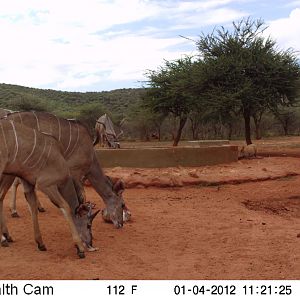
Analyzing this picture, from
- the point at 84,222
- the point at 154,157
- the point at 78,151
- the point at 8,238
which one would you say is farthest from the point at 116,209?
the point at 154,157

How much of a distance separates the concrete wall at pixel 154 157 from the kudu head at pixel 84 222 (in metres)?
7.13

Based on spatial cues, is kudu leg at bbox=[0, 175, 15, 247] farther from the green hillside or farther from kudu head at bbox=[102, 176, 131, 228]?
the green hillside

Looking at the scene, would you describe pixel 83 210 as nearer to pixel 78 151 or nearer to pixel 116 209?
pixel 78 151

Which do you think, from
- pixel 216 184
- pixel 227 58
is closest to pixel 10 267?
pixel 216 184

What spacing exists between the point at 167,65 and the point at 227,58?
26.2 feet

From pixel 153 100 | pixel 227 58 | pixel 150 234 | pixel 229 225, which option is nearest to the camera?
pixel 150 234

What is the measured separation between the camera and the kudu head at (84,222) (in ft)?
22.6

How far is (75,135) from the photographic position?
817cm

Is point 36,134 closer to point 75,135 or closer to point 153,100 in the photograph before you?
point 75,135

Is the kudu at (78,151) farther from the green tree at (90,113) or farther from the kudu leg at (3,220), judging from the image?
the green tree at (90,113)

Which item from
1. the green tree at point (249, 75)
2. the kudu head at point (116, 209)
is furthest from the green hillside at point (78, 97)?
the kudu head at point (116, 209)

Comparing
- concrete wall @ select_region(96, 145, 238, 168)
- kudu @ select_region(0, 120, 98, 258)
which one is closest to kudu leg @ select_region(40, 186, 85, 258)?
kudu @ select_region(0, 120, 98, 258)

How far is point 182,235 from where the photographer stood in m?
7.92

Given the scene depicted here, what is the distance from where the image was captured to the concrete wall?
1409cm
